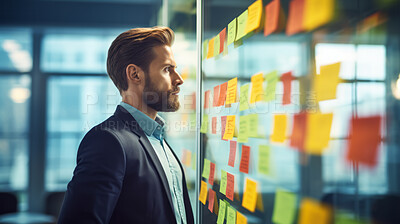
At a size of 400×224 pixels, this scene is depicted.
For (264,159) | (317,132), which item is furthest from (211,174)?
(317,132)

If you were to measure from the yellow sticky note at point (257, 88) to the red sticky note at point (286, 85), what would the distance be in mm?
104

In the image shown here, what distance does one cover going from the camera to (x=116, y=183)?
3.03 ft

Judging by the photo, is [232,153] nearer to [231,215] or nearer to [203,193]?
[231,215]

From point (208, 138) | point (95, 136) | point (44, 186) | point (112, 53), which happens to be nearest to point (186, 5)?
point (112, 53)

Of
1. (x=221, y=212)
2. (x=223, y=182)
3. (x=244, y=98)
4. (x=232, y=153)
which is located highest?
(x=244, y=98)

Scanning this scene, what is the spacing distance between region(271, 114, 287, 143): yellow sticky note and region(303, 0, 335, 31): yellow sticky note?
0.19m

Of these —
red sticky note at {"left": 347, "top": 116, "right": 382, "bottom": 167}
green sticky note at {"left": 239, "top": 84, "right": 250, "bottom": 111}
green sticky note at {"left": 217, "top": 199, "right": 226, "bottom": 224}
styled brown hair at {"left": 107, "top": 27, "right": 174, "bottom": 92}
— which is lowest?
green sticky note at {"left": 217, "top": 199, "right": 226, "bottom": 224}

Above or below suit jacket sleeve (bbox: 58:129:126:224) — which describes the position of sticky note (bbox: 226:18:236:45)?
above

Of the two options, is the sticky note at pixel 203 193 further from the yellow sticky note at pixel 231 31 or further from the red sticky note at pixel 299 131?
the red sticky note at pixel 299 131

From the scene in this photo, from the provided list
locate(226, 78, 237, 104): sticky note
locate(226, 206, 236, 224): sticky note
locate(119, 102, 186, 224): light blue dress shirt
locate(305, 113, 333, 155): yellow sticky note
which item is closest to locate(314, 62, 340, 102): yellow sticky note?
locate(305, 113, 333, 155): yellow sticky note

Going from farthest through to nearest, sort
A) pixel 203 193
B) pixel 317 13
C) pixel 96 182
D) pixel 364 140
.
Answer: pixel 203 193
pixel 96 182
pixel 317 13
pixel 364 140

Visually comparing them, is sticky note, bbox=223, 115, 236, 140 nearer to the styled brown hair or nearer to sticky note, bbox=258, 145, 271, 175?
sticky note, bbox=258, 145, 271, 175

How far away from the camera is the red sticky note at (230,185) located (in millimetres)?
1000

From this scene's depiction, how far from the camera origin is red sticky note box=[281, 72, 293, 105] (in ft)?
2.15
